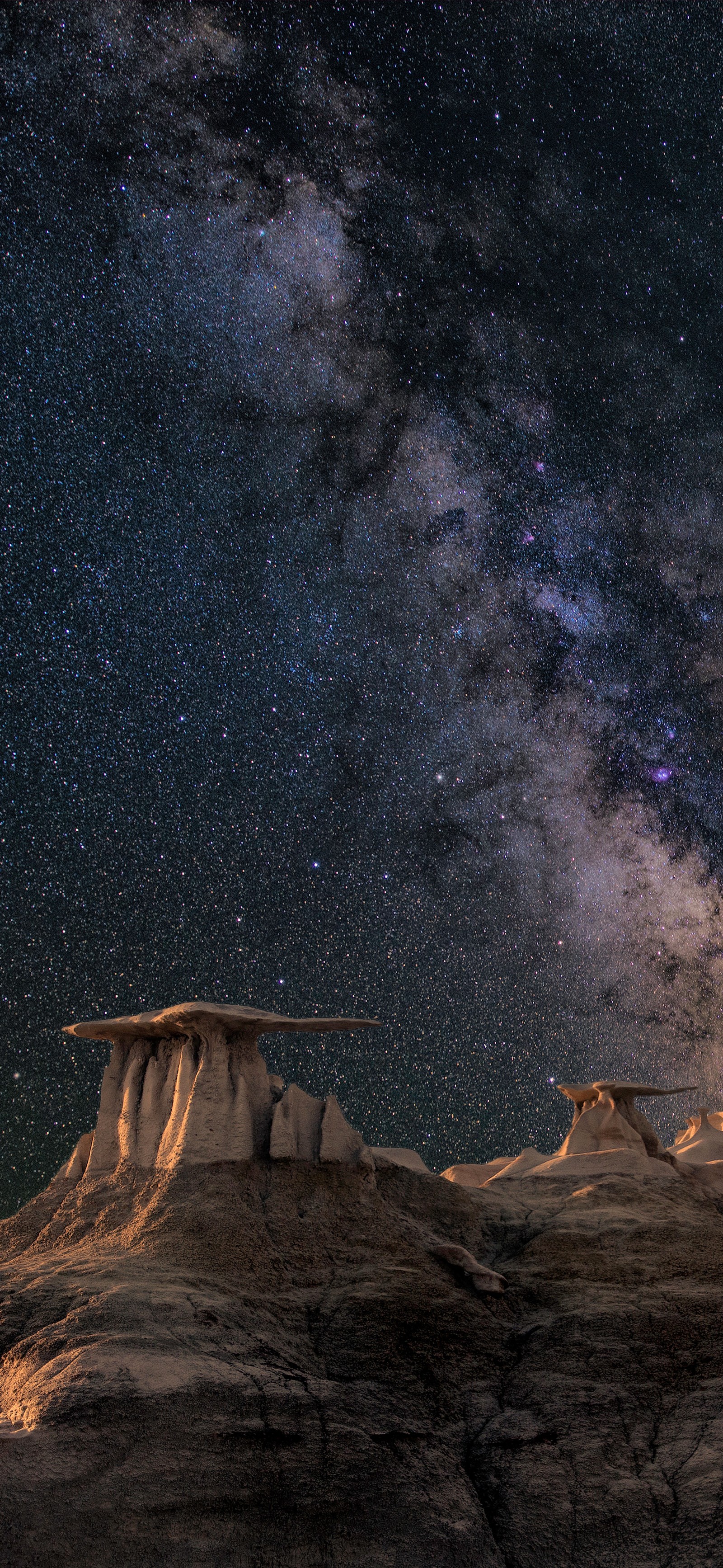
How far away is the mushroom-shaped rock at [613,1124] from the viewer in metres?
22.8

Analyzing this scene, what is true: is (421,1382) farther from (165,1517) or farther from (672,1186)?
(672,1186)

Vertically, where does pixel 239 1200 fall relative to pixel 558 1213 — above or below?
above

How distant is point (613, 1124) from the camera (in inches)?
902

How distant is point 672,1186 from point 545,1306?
4316mm

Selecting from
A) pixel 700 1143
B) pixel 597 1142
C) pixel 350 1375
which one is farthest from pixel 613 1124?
pixel 350 1375

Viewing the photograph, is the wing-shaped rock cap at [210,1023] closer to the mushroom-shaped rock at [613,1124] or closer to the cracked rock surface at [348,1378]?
the cracked rock surface at [348,1378]

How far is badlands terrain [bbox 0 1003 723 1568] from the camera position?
12.7 metres

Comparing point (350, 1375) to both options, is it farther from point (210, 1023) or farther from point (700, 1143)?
point (700, 1143)

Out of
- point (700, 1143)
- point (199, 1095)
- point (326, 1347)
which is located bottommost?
point (700, 1143)

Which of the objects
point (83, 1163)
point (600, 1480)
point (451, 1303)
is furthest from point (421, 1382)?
point (83, 1163)

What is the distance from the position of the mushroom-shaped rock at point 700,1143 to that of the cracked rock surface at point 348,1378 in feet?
17.2

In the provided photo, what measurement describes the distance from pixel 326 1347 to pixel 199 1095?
4381 mm

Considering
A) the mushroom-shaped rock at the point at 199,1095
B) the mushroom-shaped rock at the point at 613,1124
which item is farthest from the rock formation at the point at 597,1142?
the mushroom-shaped rock at the point at 199,1095

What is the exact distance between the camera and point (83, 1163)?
18875 millimetres
